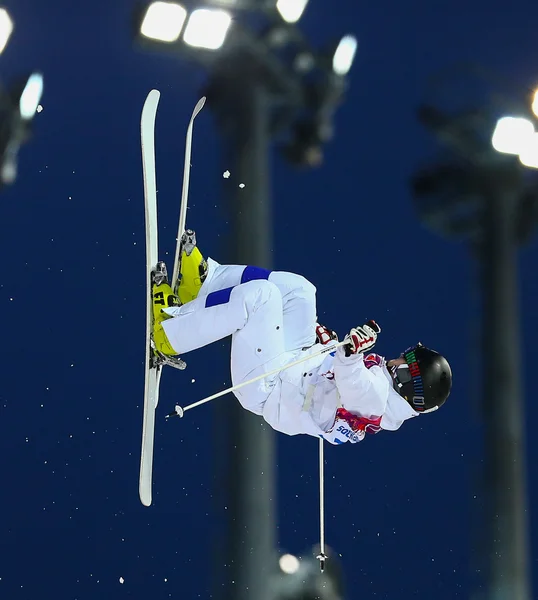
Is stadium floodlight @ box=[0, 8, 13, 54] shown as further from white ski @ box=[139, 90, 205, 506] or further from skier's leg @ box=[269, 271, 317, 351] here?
skier's leg @ box=[269, 271, 317, 351]

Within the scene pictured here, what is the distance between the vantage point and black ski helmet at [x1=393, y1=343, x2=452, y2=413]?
3.58 metres

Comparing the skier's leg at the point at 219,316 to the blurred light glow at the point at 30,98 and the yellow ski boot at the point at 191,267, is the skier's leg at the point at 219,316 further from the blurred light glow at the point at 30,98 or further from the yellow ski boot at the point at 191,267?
the blurred light glow at the point at 30,98

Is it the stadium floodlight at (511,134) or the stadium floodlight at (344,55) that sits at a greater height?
the stadium floodlight at (344,55)

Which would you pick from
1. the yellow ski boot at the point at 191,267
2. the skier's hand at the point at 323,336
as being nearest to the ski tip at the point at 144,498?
the yellow ski boot at the point at 191,267

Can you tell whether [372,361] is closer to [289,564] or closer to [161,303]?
[161,303]

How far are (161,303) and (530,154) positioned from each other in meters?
2.15

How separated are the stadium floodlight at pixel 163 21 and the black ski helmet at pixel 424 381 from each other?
5.81ft

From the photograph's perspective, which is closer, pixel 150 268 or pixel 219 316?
pixel 219 316

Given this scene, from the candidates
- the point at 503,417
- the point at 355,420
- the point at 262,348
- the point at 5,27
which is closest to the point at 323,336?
the point at 262,348

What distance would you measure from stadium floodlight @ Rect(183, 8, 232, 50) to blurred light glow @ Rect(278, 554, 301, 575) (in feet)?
6.91

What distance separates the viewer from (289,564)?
445 cm

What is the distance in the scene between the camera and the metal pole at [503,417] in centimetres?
476

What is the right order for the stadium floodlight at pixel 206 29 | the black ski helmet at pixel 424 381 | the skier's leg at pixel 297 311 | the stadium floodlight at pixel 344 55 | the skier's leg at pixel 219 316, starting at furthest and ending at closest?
the stadium floodlight at pixel 344 55
the stadium floodlight at pixel 206 29
the skier's leg at pixel 297 311
the skier's leg at pixel 219 316
the black ski helmet at pixel 424 381

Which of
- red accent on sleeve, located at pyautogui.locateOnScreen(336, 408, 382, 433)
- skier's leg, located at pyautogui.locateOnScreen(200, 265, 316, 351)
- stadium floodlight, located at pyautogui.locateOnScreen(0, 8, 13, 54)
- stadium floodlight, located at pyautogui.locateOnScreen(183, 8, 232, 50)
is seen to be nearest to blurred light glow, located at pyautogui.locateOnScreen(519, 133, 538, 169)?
stadium floodlight, located at pyautogui.locateOnScreen(183, 8, 232, 50)
